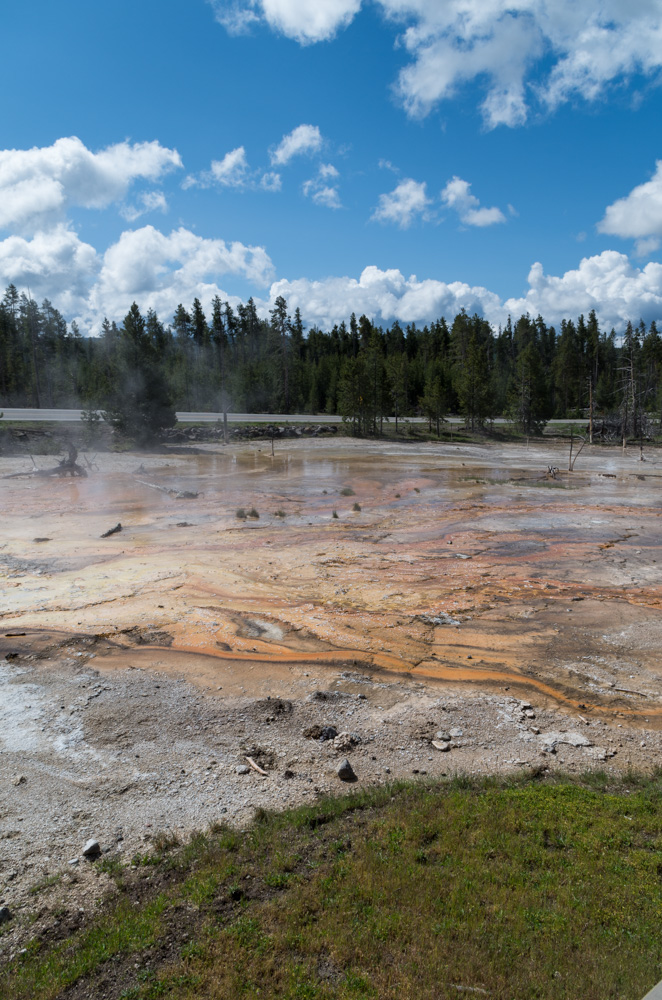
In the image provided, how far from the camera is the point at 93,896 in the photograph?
4621 millimetres

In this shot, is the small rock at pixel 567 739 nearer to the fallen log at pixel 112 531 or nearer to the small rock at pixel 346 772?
the small rock at pixel 346 772

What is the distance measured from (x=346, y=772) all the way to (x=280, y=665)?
2.97 m

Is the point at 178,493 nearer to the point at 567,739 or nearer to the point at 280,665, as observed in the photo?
the point at 280,665

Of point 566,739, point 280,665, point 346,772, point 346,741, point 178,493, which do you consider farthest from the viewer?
point 178,493

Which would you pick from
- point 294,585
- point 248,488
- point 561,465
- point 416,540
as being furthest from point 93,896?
point 561,465

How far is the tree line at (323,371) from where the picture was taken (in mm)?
45906

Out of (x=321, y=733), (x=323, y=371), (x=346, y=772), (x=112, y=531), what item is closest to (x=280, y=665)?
(x=321, y=733)

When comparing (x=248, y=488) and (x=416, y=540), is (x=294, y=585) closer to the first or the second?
(x=416, y=540)

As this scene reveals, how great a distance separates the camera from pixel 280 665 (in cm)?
896

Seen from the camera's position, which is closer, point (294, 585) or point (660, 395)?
point (294, 585)

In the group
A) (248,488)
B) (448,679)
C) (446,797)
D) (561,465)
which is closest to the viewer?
(446,797)

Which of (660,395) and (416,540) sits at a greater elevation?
(660,395)

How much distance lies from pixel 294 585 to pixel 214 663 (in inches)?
149

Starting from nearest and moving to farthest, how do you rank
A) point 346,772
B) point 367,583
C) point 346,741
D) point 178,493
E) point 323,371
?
1. point 346,772
2. point 346,741
3. point 367,583
4. point 178,493
5. point 323,371
